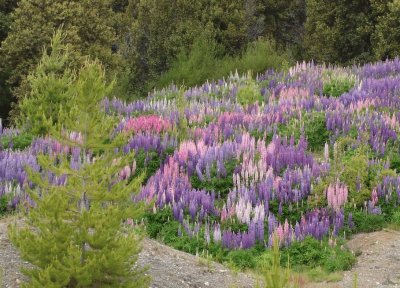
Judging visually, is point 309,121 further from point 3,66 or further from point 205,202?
point 3,66

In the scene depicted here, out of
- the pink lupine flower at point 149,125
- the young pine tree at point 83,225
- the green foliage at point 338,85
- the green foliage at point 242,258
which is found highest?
the young pine tree at point 83,225

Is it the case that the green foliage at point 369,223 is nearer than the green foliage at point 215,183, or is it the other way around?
the green foliage at point 369,223

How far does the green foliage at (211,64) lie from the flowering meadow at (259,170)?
9.04 meters

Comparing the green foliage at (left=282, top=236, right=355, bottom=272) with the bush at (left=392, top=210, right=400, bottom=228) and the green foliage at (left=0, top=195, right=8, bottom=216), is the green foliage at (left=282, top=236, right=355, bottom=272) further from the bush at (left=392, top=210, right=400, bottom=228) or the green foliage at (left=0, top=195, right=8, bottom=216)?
the green foliage at (left=0, top=195, right=8, bottom=216)

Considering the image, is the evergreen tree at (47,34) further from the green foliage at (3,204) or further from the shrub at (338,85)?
the green foliage at (3,204)

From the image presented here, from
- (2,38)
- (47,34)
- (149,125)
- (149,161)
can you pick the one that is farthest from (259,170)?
(2,38)

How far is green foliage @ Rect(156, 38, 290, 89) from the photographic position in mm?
24516

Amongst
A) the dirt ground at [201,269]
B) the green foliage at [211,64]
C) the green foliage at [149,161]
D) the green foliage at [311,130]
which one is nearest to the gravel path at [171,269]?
the dirt ground at [201,269]

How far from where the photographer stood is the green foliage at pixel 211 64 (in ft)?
80.4

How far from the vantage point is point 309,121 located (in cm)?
1342

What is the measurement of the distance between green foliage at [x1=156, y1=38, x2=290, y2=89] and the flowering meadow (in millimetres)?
9036

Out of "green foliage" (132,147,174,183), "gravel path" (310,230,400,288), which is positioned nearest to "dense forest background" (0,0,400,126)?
"green foliage" (132,147,174,183)

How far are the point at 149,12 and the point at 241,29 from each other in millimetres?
5046

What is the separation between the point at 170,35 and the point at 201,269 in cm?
2341
